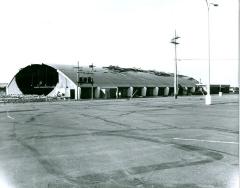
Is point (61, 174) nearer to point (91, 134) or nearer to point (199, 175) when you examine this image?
point (199, 175)

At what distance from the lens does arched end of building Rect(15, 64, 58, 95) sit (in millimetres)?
75562

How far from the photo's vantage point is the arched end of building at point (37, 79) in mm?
75562

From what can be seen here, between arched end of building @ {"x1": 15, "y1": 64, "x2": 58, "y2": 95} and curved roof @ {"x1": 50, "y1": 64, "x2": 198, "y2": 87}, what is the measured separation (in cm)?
281

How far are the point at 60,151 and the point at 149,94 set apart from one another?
76.1 meters

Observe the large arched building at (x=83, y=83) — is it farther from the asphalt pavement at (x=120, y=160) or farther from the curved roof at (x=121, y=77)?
the asphalt pavement at (x=120, y=160)

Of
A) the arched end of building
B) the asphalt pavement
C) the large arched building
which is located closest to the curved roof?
the large arched building

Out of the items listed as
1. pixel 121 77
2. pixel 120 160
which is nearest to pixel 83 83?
pixel 121 77

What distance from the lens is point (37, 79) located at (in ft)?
253

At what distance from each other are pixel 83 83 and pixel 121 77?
15353 millimetres

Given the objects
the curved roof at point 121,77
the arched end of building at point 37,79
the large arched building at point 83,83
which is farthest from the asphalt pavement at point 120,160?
the arched end of building at point 37,79

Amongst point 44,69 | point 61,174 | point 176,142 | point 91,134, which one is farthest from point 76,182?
point 44,69

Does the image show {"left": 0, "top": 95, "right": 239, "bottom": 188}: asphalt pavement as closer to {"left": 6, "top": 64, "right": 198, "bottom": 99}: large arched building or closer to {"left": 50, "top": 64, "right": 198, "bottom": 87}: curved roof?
{"left": 6, "top": 64, "right": 198, "bottom": 99}: large arched building

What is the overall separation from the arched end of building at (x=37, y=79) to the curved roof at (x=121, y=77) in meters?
2.81

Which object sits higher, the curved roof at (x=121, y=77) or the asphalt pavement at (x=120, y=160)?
the curved roof at (x=121, y=77)
